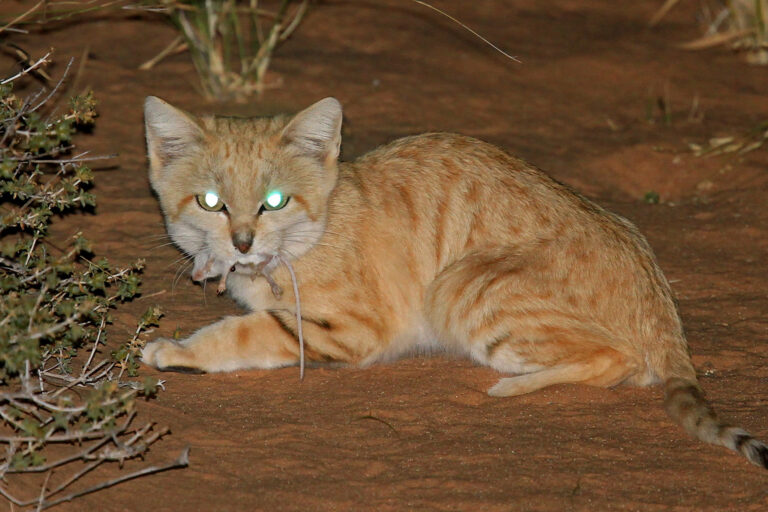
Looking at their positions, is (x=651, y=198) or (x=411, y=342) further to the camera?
(x=651, y=198)

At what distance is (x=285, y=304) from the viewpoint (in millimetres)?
4949

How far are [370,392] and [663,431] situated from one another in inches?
53.4

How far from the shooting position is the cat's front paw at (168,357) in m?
4.68

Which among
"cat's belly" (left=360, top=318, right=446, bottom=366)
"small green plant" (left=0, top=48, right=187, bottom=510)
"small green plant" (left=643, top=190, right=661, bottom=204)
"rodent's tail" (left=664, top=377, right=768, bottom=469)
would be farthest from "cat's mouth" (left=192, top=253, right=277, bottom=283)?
"small green plant" (left=643, top=190, right=661, bottom=204)

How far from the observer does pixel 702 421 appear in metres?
4.18

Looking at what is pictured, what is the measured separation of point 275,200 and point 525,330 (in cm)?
138

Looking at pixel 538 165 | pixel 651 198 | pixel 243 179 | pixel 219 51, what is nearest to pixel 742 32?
pixel 651 198

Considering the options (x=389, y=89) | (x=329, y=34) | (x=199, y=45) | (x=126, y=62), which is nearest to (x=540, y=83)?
(x=389, y=89)

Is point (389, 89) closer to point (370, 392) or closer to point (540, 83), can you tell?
point (540, 83)

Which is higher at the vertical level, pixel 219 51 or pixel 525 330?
pixel 219 51

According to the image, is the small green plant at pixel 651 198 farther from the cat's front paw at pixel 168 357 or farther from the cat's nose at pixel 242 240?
the cat's front paw at pixel 168 357

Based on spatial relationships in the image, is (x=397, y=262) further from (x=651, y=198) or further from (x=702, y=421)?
(x=651, y=198)

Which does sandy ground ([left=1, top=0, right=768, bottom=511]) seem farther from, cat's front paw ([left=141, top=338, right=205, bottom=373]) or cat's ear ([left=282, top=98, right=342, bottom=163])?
cat's ear ([left=282, top=98, right=342, bottom=163])

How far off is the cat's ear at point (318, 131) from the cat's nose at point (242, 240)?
56 cm
